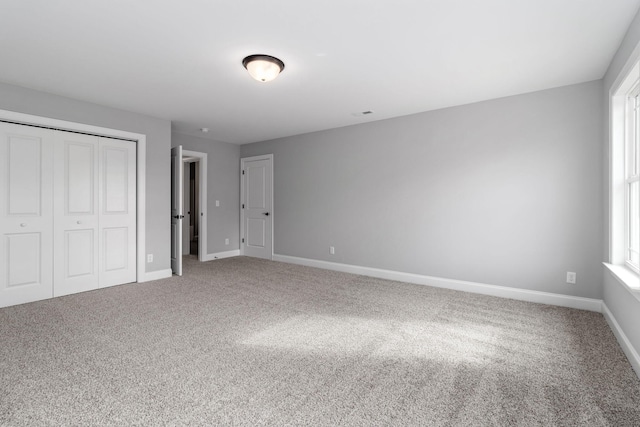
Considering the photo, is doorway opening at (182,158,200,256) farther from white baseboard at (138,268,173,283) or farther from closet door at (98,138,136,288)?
closet door at (98,138,136,288)

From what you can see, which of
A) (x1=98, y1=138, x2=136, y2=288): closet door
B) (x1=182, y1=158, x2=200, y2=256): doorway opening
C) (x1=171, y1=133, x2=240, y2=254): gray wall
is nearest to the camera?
(x1=98, y1=138, x2=136, y2=288): closet door

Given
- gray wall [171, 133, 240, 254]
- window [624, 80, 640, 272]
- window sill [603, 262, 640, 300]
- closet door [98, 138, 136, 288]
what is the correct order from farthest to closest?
gray wall [171, 133, 240, 254] → closet door [98, 138, 136, 288] → window [624, 80, 640, 272] → window sill [603, 262, 640, 300]

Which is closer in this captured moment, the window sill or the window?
the window sill

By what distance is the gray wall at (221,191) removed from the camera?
6.29 m

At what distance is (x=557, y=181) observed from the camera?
11.5 feet

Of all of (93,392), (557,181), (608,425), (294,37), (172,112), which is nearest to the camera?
(608,425)

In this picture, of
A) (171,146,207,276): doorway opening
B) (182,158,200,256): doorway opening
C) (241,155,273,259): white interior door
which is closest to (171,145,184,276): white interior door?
(171,146,207,276): doorway opening

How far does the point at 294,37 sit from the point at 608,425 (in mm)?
3077

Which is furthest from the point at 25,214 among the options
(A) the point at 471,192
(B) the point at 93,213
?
(A) the point at 471,192

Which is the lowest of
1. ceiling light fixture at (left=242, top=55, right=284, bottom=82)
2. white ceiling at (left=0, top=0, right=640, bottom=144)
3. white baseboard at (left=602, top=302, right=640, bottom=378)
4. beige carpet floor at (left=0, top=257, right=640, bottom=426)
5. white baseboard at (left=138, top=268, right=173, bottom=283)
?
beige carpet floor at (left=0, top=257, right=640, bottom=426)

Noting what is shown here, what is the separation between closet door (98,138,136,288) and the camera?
13.8ft

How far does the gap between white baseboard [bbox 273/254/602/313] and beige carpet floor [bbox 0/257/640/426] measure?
6.1 inches

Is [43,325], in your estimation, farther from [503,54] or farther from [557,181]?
[557,181]

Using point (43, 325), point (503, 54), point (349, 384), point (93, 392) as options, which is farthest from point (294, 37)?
point (43, 325)
